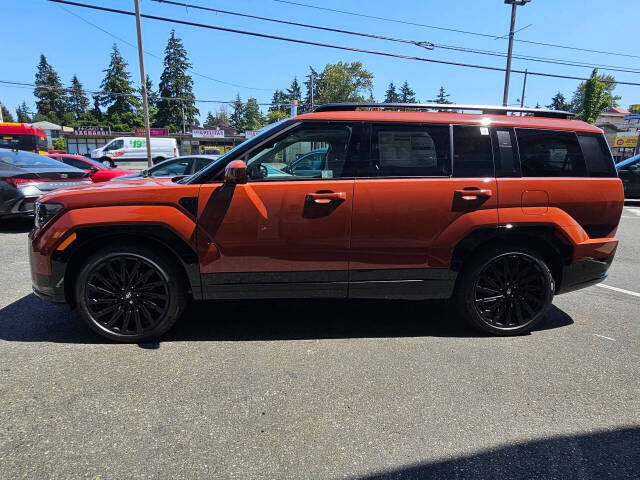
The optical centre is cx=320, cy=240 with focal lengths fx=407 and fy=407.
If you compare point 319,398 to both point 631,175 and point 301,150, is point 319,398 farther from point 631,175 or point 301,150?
point 631,175

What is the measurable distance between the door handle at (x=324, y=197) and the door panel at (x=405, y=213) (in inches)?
5.5

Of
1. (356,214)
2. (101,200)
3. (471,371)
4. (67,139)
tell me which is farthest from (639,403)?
(67,139)

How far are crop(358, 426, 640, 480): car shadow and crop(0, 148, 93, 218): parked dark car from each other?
7.27 m

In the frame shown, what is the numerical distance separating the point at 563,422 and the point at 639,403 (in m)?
0.66

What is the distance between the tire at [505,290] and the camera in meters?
3.47

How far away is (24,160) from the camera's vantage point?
7.91 meters

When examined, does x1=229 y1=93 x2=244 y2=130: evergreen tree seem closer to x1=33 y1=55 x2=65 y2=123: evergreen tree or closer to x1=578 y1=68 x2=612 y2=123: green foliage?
x1=33 y1=55 x2=65 y2=123: evergreen tree

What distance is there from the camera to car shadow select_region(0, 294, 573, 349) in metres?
3.51

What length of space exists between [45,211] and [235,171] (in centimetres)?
158

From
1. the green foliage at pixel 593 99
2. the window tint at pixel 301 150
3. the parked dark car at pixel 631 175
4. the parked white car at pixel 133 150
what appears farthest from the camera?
the green foliage at pixel 593 99

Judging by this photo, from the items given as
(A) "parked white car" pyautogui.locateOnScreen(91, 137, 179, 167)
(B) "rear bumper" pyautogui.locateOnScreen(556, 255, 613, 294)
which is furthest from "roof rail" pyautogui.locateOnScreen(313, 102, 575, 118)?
(A) "parked white car" pyautogui.locateOnScreen(91, 137, 179, 167)

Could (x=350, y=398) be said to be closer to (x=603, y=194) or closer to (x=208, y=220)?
(x=208, y=220)

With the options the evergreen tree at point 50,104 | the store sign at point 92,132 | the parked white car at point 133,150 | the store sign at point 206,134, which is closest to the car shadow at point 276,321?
the parked white car at point 133,150

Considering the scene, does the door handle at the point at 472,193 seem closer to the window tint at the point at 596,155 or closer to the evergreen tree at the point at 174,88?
the window tint at the point at 596,155
